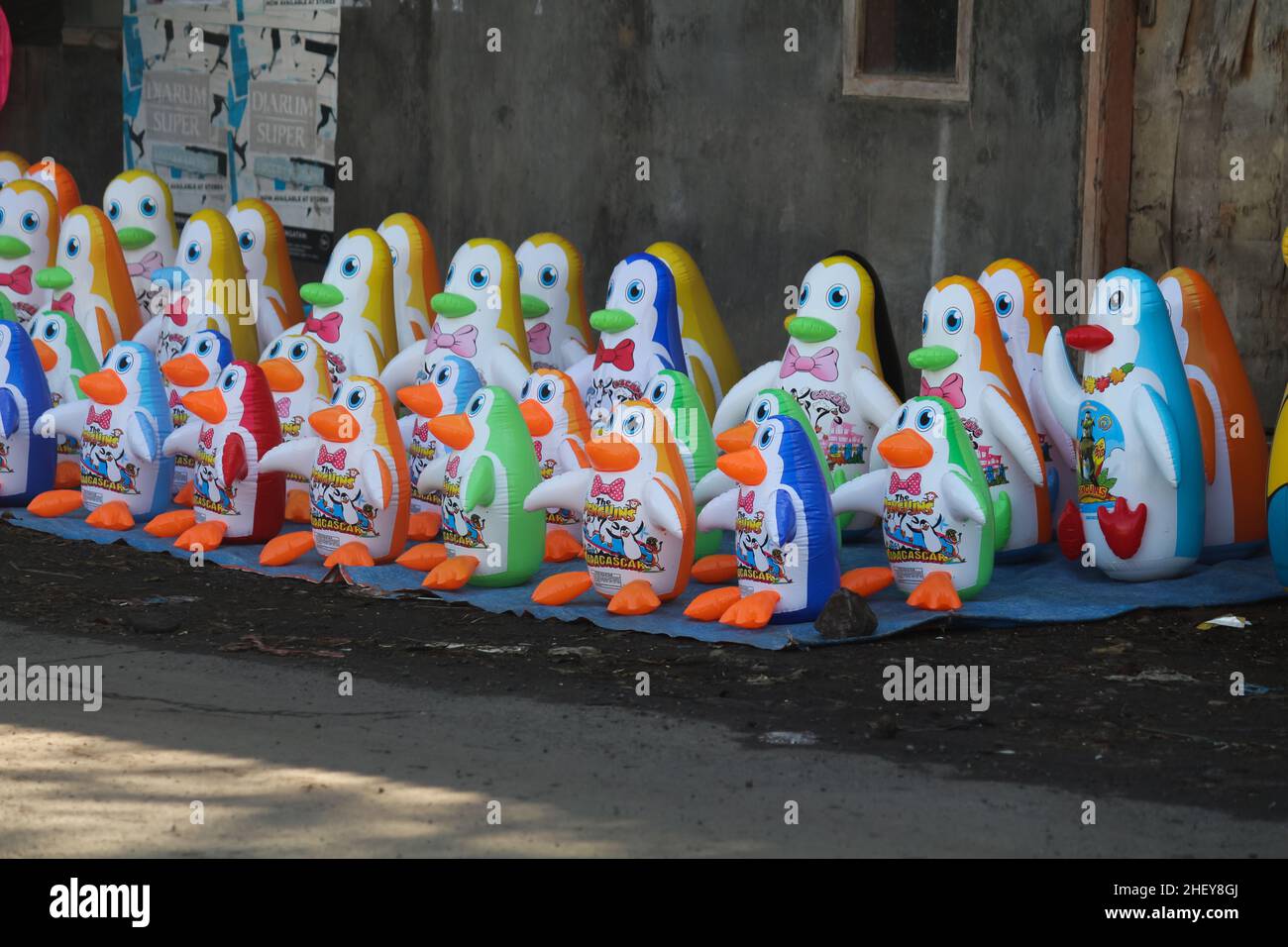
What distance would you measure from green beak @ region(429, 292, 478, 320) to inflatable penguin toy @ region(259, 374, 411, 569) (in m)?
0.89

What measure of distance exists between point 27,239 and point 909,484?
498cm

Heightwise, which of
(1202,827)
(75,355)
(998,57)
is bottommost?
(1202,827)

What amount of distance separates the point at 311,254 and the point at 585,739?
22.5 feet

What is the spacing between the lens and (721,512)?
6371 millimetres

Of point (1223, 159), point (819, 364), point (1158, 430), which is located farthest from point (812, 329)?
Result: point (1223, 159)

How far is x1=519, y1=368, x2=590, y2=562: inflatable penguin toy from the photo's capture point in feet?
23.1

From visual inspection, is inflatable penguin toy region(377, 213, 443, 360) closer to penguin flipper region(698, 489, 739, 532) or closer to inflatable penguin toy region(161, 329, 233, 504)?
inflatable penguin toy region(161, 329, 233, 504)

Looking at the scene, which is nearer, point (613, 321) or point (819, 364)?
point (819, 364)

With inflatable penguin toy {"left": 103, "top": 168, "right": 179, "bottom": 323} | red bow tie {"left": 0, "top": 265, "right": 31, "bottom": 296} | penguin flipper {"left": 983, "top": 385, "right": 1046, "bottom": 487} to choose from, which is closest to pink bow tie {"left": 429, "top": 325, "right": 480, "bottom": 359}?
inflatable penguin toy {"left": 103, "top": 168, "right": 179, "bottom": 323}

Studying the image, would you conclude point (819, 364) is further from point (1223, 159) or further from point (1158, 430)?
point (1223, 159)

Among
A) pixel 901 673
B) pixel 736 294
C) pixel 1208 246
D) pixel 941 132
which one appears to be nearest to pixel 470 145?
pixel 736 294

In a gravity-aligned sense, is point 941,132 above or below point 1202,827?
above

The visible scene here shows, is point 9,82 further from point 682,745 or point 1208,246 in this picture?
point 682,745

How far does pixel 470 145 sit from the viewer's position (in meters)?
10.5
